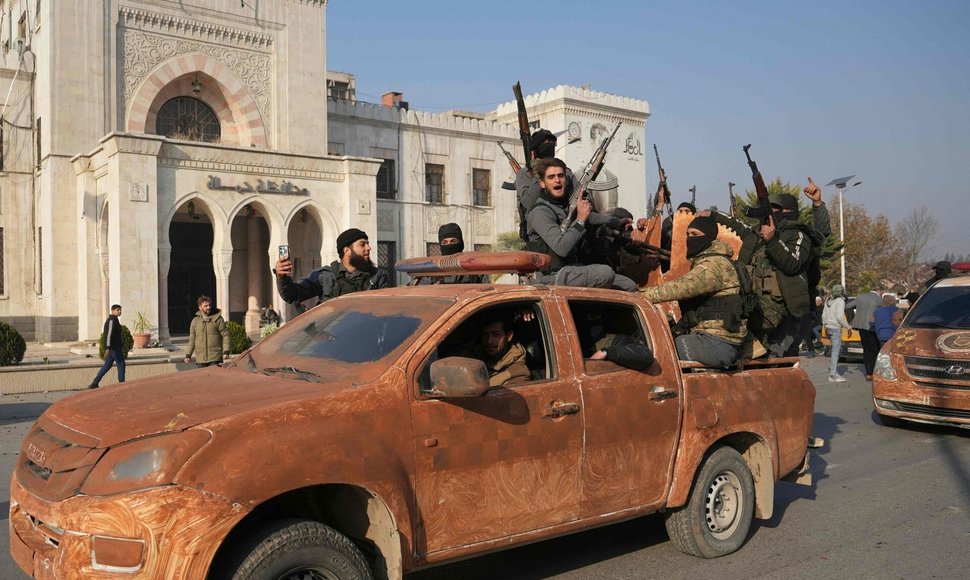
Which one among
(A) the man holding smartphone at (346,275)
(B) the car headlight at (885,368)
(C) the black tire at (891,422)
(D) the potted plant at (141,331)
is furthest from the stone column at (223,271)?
(B) the car headlight at (885,368)

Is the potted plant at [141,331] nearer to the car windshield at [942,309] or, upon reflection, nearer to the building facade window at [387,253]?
the building facade window at [387,253]

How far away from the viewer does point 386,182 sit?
34906 mm

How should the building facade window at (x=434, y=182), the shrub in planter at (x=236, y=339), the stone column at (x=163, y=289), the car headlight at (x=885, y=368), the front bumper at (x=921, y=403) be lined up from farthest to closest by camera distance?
the building facade window at (x=434, y=182) < the stone column at (x=163, y=289) < the shrub in planter at (x=236, y=339) < the car headlight at (x=885, y=368) < the front bumper at (x=921, y=403)

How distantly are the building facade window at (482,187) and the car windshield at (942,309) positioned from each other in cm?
2800

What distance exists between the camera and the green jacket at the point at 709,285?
19.4 ft

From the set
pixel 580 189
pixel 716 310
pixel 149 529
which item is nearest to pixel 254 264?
pixel 580 189

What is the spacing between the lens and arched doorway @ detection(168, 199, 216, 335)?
1171 inches

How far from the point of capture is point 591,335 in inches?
203

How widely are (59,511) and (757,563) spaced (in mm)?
4179

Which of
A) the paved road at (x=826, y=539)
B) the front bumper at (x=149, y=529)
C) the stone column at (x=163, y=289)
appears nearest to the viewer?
the front bumper at (x=149, y=529)

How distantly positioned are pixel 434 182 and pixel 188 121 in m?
11.5

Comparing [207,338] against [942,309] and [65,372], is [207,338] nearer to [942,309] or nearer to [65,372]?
[65,372]

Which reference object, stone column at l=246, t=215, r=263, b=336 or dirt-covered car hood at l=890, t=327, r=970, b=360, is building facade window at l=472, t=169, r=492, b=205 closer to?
stone column at l=246, t=215, r=263, b=336

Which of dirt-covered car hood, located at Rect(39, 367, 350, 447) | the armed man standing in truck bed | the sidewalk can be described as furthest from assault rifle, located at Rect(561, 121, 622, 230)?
the sidewalk
